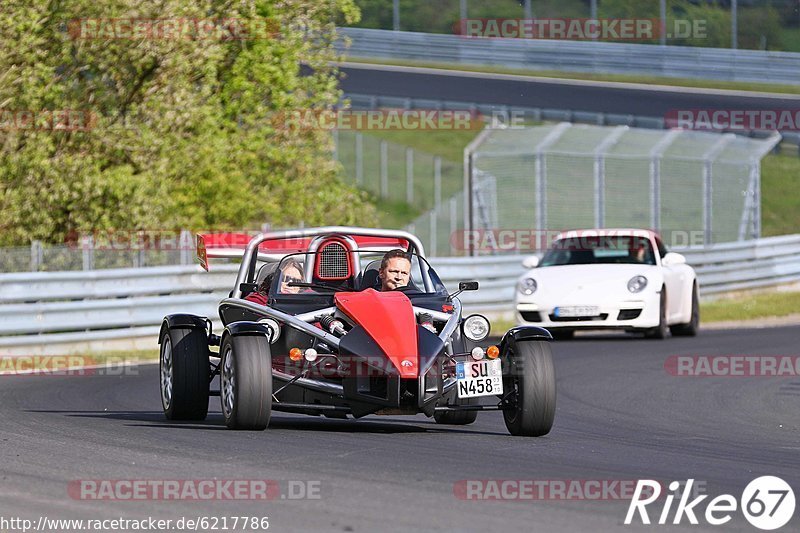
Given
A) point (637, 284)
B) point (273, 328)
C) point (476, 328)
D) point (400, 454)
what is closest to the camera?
point (400, 454)

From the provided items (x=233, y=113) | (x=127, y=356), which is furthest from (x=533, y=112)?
(x=127, y=356)

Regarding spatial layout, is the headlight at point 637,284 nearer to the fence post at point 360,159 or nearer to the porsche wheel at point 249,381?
the porsche wheel at point 249,381

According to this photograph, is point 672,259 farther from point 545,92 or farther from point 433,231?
point 545,92

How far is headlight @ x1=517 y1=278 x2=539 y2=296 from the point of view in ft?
65.7

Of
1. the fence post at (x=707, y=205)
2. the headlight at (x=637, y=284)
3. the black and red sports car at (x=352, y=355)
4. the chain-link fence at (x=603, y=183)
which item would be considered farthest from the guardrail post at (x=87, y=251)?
the fence post at (x=707, y=205)

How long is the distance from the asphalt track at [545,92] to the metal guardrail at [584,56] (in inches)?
25.7

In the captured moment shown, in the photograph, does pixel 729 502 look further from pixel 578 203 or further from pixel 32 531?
pixel 578 203

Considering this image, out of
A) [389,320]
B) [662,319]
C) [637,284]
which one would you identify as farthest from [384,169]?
[389,320]

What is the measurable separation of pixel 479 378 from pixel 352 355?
809mm

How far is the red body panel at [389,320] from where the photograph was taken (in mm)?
9406

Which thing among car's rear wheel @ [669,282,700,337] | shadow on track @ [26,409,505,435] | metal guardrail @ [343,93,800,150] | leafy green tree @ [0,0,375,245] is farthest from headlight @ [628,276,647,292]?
metal guardrail @ [343,93,800,150]

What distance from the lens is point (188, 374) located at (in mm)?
10812

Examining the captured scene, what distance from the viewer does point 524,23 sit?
49.7 meters

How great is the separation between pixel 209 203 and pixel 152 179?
3193mm
